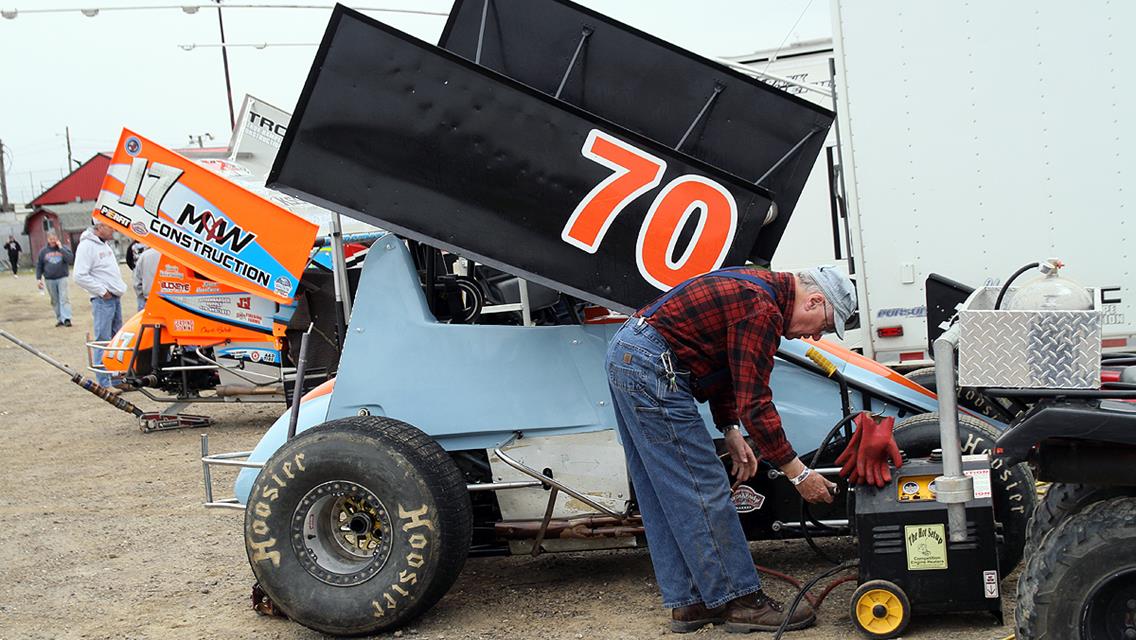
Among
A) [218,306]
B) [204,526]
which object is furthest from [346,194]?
[218,306]

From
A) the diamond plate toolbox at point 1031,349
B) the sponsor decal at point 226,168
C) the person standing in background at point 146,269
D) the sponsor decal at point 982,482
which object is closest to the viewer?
the diamond plate toolbox at point 1031,349

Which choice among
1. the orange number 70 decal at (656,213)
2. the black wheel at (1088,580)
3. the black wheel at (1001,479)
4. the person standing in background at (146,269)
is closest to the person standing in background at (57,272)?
the person standing in background at (146,269)

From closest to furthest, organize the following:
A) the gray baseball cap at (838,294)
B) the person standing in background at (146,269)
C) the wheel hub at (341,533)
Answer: the gray baseball cap at (838,294) → the wheel hub at (341,533) → the person standing in background at (146,269)

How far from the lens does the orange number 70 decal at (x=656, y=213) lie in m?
4.82

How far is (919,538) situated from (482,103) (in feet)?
7.57

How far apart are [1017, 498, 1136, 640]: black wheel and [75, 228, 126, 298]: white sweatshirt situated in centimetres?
1278

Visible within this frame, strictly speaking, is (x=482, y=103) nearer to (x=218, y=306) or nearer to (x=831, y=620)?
(x=831, y=620)

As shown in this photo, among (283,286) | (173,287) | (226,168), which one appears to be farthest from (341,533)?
(226,168)

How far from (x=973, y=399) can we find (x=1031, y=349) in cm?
164

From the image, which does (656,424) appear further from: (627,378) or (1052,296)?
(1052,296)

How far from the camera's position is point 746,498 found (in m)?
5.09

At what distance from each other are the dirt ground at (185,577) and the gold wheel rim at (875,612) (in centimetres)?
11

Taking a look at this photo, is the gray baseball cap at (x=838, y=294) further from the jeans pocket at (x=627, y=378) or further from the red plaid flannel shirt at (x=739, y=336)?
the jeans pocket at (x=627, y=378)

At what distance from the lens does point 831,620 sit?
4.73 m
